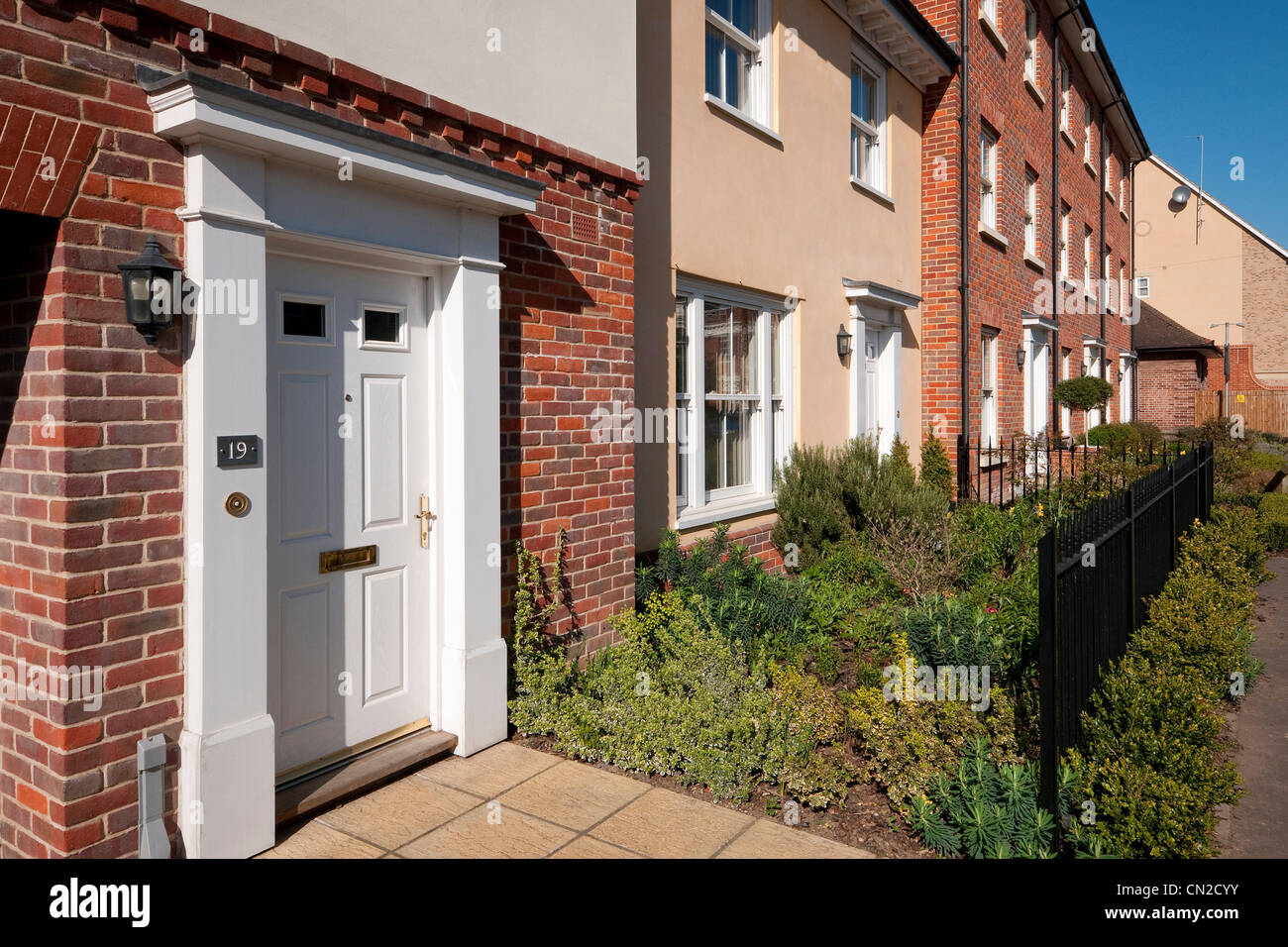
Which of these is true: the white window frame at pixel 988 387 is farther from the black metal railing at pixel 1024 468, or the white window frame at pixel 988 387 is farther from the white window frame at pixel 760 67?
the white window frame at pixel 760 67

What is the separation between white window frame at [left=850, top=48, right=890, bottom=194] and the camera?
1025 cm

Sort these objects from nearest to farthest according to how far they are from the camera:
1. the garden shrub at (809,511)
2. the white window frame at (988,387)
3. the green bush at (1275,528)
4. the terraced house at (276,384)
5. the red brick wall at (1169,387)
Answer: the terraced house at (276,384)
the garden shrub at (809,511)
the green bush at (1275,528)
the white window frame at (988,387)
the red brick wall at (1169,387)

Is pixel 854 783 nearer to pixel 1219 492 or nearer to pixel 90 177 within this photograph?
pixel 90 177

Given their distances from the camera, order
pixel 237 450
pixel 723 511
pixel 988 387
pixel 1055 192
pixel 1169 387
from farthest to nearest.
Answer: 1. pixel 1169 387
2. pixel 1055 192
3. pixel 988 387
4. pixel 723 511
5. pixel 237 450

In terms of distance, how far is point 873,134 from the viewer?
10719 millimetres

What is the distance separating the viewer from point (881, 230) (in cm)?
1083

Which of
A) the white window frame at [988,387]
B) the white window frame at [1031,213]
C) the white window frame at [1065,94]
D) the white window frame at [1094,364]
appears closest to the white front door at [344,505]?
the white window frame at [988,387]

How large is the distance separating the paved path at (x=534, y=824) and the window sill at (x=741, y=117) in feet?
17.6

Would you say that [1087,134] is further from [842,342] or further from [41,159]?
[41,159]

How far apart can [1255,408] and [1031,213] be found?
17154 mm

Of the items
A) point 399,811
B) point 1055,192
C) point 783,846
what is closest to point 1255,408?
point 1055,192

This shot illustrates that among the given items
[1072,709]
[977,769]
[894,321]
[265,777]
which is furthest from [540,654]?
[894,321]

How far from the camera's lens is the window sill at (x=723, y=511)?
7141 millimetres

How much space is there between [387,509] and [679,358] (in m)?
3.34
